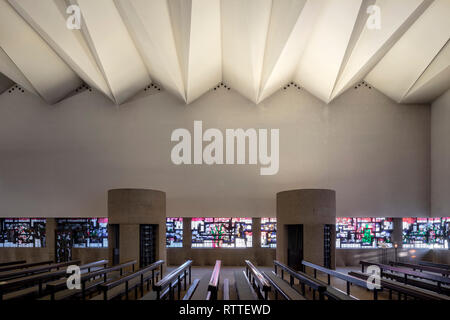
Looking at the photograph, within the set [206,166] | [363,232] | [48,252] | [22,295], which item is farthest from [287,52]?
[48,252]

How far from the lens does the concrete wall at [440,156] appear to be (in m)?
11.7

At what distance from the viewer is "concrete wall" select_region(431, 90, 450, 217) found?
38.3 ft

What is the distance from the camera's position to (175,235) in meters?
13.0

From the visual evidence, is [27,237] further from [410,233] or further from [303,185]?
[410,233]

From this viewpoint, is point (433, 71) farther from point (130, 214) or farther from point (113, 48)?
point (130, 214)

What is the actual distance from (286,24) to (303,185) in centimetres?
642

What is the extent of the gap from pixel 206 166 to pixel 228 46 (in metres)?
4.70

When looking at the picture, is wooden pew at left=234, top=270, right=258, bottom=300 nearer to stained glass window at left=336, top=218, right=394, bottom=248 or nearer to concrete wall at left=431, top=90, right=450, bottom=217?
stained glass window at left=336, top=218, right=394, bottom=248

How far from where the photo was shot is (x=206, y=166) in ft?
42.2

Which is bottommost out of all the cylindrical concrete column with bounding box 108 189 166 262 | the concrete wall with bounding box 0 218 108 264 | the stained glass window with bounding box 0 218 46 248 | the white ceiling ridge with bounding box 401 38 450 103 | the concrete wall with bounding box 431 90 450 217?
the concrete wall with bounding box 0 218 108 264

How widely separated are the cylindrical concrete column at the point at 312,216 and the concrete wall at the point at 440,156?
500 cm

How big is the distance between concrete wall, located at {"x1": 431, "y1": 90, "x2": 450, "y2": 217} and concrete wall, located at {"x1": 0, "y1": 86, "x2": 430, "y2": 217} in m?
0.29

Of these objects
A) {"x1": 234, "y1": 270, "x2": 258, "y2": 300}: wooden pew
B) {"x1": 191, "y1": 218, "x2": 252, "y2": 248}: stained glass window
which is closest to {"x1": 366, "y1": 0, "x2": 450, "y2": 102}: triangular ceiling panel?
{"x1": 191, "y1": 218, "x2": 252, "y2": 248}: stained glass window

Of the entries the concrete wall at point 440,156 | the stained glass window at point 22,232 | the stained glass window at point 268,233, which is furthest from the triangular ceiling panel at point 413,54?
the stained glass window at point 22,232
